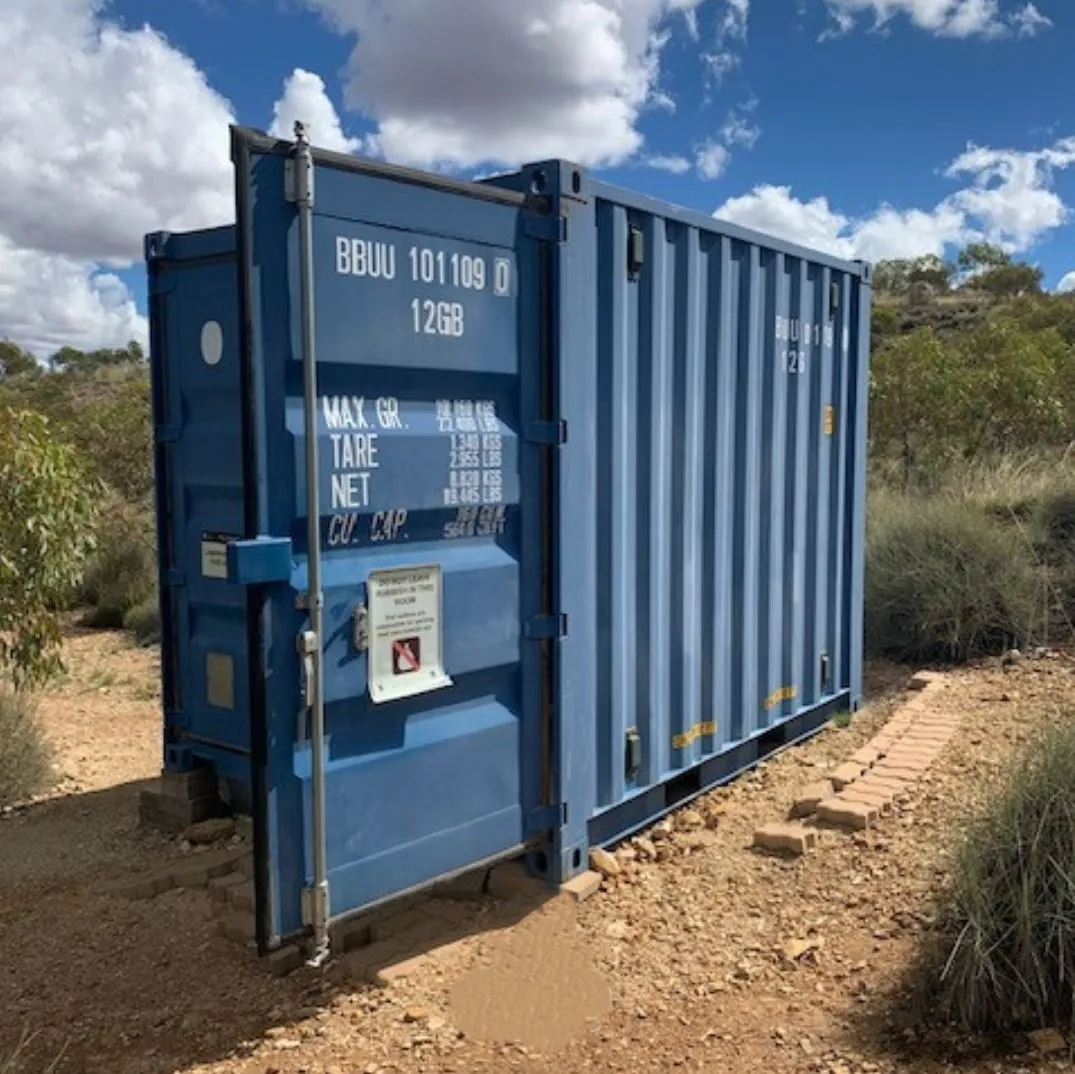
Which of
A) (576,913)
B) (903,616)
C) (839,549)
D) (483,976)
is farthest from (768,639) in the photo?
(903,616)

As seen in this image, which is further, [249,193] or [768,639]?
[768,639]

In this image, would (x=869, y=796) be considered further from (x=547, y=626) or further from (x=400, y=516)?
(x=400, y=516)

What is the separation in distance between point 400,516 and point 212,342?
5.03 feet

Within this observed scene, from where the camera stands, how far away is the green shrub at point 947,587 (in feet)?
27.7

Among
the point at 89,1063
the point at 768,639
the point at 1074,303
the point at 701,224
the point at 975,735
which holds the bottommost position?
the point at 89,1063

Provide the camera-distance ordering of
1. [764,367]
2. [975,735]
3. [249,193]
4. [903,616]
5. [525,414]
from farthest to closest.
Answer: [903,616]
[975,735]
[764,367]
[525,414]
[249,193]

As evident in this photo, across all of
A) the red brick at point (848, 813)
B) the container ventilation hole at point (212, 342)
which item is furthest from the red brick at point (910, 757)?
the container ventilation hole at point (212, 342)

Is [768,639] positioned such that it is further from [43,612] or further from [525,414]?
[43,612]

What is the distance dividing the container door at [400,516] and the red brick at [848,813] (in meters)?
1.44

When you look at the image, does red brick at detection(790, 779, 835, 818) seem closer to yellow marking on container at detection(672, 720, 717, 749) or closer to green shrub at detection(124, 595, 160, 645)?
yellow marking on container at detection(672, 720, 717, 749)

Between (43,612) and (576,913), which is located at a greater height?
(43,612)

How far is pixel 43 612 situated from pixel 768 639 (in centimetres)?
397

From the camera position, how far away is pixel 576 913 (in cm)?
445

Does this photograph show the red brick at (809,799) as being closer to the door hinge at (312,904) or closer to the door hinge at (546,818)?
the door hinge at (546,818)
